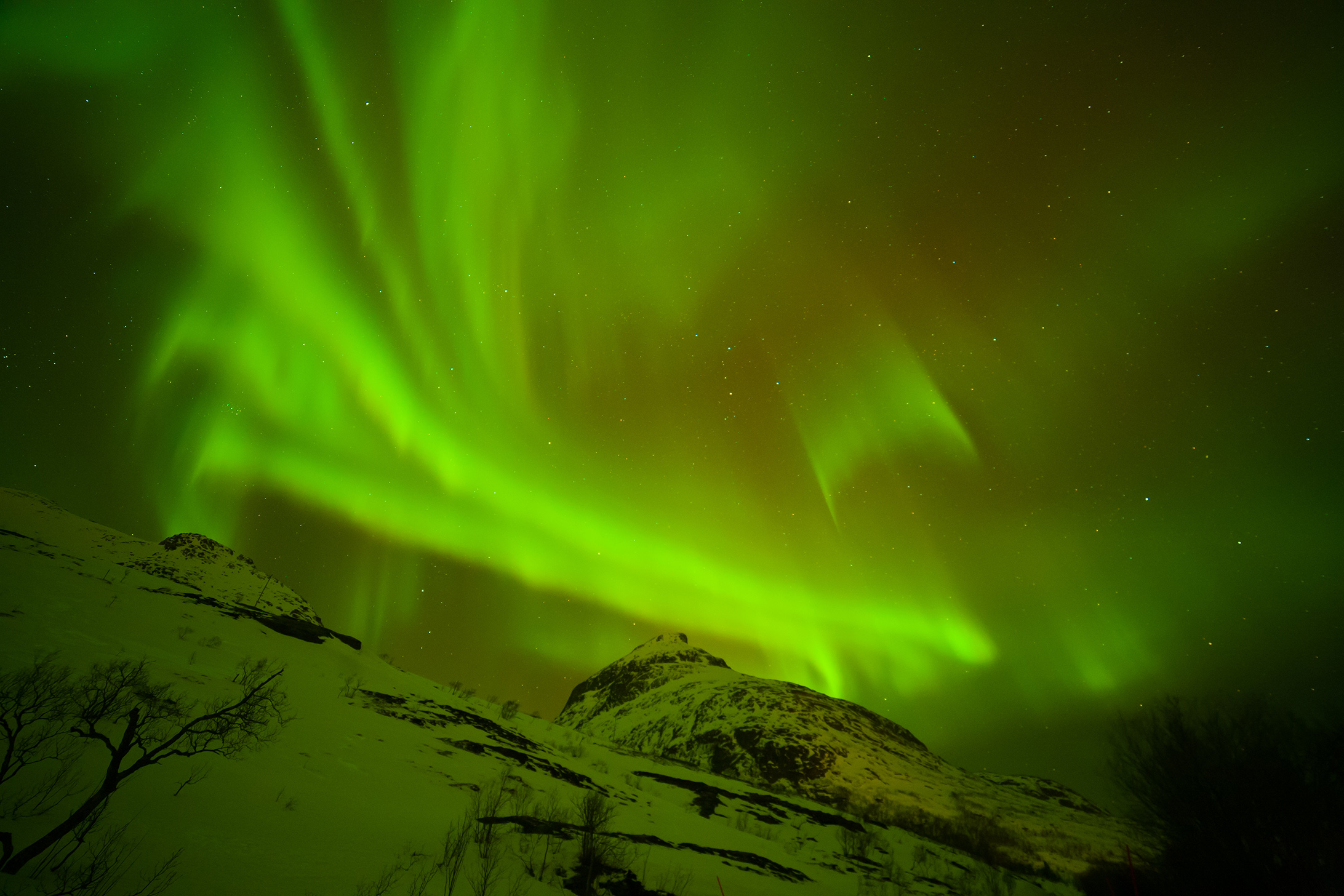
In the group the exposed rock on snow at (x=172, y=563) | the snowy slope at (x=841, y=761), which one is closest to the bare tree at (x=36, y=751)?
the exposed rock on snow at (x=172, y=563)

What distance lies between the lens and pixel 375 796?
43.6ft

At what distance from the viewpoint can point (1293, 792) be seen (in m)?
17.9

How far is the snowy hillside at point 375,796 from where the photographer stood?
8.96 m

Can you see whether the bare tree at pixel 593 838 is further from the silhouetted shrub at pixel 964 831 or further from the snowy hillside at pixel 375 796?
the silhouetted shrub at pixel 964 831

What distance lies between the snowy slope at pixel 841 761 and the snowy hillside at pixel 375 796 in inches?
821

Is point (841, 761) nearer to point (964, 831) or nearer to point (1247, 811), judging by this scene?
point (964, 831)

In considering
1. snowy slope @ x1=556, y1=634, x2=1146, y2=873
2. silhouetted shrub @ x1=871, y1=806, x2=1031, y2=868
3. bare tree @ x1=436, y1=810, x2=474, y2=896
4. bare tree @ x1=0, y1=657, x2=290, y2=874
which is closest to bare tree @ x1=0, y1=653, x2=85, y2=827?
bare tree @ x1=0, y1=657, x2=290, y2=874

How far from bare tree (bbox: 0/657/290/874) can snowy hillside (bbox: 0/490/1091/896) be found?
40cm

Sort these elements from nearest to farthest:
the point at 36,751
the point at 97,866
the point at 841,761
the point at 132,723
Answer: the point at 132,723 < the point at 97,866 < the point at 36,751 < the point at 841,761

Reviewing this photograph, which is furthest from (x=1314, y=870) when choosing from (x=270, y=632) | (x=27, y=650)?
(x=270, y=632)

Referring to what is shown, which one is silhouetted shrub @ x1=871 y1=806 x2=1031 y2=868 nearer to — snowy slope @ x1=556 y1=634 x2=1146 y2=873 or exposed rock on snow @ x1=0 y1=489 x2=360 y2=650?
snowy slope @ x1=556 y1=634 x2=1146 y2=873

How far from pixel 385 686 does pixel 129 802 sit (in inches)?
775

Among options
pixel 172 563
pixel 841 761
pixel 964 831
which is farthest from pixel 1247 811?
pixel 172 563

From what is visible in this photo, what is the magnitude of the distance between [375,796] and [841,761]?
71.6 meters
